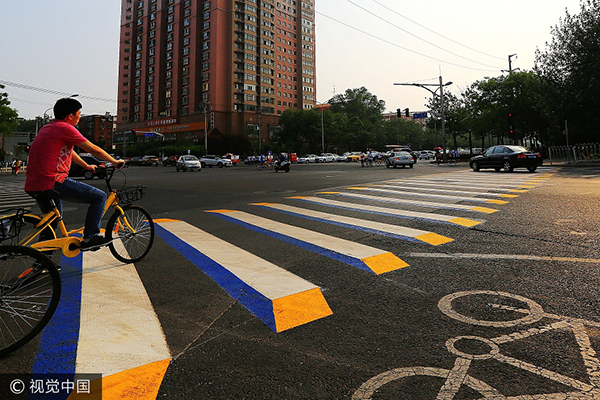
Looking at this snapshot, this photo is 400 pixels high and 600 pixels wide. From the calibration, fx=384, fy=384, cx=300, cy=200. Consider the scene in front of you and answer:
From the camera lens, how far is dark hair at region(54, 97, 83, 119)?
3.89 metres

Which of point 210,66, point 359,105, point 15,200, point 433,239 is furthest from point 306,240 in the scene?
point 359,105

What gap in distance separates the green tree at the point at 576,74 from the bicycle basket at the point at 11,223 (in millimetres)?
38198

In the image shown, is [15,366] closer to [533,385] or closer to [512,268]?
[533,385]

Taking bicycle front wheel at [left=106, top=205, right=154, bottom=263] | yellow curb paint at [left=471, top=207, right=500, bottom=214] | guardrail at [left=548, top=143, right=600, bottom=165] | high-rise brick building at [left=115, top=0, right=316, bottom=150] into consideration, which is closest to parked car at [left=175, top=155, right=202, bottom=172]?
guardrail at [left=548, top=143, right=600, bottom=165]

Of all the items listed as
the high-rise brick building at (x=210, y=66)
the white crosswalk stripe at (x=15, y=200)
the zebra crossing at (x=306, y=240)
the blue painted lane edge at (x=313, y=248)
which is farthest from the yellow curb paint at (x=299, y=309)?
the high-rise brick building at (x=210, y=66)

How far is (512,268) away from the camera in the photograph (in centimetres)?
410

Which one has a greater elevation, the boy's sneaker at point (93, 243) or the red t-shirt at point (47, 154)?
the red t-shirt at point (47, 154)

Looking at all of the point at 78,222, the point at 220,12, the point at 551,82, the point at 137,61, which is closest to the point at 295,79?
the point at 220,12

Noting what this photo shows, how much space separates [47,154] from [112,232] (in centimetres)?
115

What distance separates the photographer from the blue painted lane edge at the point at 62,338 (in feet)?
7.67

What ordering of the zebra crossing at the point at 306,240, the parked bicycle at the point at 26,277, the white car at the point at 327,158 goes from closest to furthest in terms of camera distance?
the parked bicycle at the point at 26,277 → the zebra crossing at the point at 306,240 → the white car at the point at 327,158

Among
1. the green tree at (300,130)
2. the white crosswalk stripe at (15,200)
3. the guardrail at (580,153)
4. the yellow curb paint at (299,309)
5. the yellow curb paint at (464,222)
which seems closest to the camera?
the yellow curb paint at (299,309)

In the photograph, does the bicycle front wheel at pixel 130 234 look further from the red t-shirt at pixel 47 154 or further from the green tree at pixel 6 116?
the green tree at pixel 6 116

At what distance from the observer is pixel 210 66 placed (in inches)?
3125
